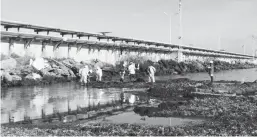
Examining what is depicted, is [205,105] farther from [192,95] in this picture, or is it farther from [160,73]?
[160,73]

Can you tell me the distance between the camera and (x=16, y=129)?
39.7ft

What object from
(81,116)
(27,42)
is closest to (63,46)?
(27,42)

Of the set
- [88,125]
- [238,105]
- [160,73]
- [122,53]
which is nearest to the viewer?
[88,125]

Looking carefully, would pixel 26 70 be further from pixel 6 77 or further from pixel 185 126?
pixel 185 126

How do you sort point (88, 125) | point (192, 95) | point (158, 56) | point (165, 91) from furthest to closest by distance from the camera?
point (158, 56)
point (165, 91)
point (192, 95)
point (88, 125)

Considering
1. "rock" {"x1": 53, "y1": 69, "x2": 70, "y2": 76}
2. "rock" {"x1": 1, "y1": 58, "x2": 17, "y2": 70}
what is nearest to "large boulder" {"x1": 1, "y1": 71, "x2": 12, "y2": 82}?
"rock" {"x1": 1, "y1": 58, "x2": 17, "y2": 70}

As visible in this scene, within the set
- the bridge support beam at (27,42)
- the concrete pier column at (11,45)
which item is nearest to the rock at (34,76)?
the concrete pier column at (11,45)

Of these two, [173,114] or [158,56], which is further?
[158,56]

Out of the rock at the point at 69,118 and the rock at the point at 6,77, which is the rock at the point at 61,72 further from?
the rock at the point at 69,118

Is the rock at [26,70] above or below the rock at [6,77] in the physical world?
above

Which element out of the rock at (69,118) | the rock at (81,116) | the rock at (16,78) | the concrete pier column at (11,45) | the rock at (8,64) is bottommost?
the rock at (69,118)

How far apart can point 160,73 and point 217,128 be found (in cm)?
4702

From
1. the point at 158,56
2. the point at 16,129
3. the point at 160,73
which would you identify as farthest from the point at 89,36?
the point at 16,129

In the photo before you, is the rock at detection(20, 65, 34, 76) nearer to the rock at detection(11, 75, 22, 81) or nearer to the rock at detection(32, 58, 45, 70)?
the rock at detection(32, 58, 45, 70)
